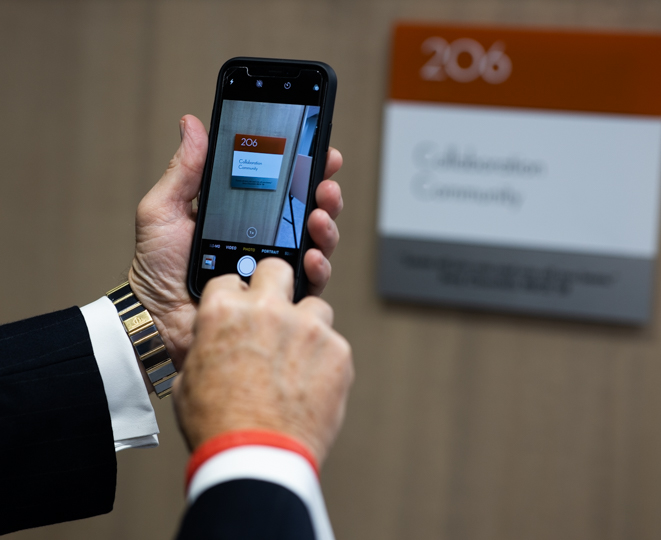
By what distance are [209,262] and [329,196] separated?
0.52 ft

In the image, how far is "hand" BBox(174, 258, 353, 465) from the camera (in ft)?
1.31

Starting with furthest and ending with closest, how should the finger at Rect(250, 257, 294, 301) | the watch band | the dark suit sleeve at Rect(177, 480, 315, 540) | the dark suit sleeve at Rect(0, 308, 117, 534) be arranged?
the watch band → the dark suit sleeve at Rect(0, 308, 117, 534) → the finger at Rect(250, 257, 294, 301) → the dark suit sleeve at Rect(177, 480, 315, 540)

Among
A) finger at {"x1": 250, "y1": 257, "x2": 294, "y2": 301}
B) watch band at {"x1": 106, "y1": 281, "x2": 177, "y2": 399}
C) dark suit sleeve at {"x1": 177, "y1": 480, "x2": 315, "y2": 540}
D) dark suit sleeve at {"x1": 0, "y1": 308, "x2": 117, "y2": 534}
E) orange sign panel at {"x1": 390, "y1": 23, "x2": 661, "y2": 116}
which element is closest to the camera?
dark suit sleeve at {"x1": 177, "y1": 480, "x2": 315, "y2": 540}

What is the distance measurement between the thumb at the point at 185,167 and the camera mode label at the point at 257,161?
0.22ft

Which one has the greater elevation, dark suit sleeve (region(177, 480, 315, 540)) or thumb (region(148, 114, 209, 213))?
thumb (region(148, 114, 209, 213))

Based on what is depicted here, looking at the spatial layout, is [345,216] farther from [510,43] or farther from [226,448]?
[226,448]

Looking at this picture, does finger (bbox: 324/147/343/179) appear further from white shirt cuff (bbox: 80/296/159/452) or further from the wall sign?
the wall sign

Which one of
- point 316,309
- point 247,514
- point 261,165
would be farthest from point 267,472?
point 261,165

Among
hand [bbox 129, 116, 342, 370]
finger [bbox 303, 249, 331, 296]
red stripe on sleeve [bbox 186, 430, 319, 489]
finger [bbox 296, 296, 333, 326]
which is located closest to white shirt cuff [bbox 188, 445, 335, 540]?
red stripe on sleeve [bbox 186, 430, 319, 489]

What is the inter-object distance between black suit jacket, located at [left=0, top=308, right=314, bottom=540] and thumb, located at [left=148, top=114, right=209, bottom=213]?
0.19m

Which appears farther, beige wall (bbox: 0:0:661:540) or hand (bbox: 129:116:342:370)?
beige wall (bbox: 0:0:661:540)

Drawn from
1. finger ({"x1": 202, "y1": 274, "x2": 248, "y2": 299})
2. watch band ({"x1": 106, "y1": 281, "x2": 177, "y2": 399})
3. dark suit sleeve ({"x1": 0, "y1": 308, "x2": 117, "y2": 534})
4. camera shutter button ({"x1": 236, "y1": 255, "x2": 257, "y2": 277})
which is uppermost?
camera shutter button ({"x1": 236, "y1": 255, "x2": 257, "y2": 277})

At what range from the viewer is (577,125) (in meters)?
1.23

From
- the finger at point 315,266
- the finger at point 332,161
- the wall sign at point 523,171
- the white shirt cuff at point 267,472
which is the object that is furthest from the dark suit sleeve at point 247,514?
the wall sign at point 523,171
